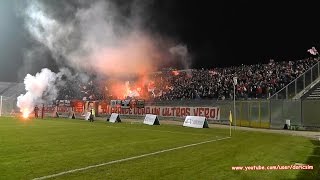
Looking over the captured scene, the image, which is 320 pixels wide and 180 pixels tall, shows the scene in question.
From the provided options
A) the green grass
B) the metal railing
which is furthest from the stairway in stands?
the green grass

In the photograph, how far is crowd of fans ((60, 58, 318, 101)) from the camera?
43219 mm

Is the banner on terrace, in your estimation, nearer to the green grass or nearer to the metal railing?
the metal railing

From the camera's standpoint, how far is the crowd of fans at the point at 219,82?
142 ft

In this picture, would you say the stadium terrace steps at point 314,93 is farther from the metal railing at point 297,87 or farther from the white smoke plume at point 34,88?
the white smoke plume at point 34,88

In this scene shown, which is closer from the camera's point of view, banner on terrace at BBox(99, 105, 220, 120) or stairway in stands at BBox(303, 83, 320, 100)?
stairway in stands at BBox(303, 83, 320, 100)

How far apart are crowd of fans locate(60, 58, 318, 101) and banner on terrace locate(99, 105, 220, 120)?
284cm

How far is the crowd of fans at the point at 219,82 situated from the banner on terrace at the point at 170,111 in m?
2.84

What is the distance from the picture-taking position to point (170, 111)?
46.1 meters

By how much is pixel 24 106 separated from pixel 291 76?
1492 inches

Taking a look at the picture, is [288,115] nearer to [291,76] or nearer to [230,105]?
[230,105]
